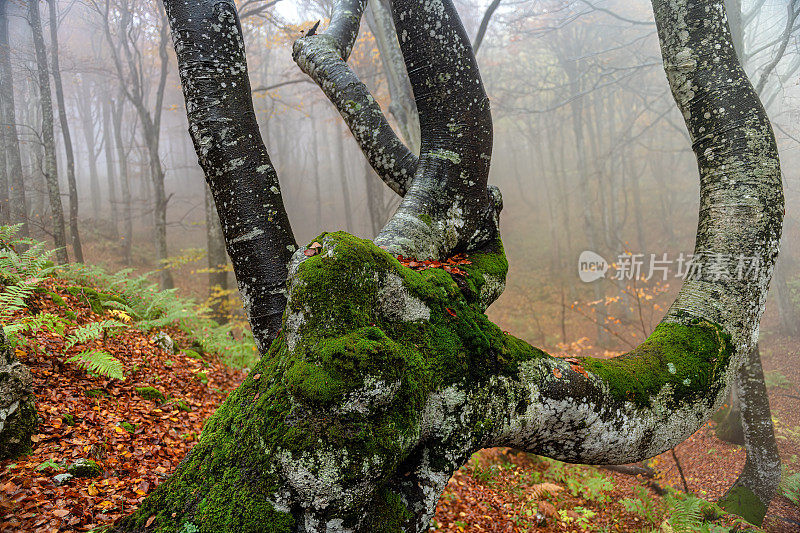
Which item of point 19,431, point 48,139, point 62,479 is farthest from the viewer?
point 48,139

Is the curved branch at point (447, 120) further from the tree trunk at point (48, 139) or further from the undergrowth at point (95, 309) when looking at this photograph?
the tree trunk at point (48, 139)

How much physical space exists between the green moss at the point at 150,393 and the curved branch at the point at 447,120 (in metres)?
3.55

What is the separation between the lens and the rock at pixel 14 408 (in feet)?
9.02

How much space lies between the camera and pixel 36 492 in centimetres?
244

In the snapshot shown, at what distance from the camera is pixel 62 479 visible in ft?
8.63

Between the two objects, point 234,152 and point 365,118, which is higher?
point 365,118

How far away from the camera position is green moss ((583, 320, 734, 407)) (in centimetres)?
222

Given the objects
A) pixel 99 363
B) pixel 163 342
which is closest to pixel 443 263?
pixel 99 363

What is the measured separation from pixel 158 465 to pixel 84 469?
0.51 metres

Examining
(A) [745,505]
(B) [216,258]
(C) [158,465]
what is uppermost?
(B) [216,258]

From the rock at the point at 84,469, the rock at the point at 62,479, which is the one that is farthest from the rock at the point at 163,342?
the rock at the point at 62,479

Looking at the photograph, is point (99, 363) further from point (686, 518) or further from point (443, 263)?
point (686, 518)

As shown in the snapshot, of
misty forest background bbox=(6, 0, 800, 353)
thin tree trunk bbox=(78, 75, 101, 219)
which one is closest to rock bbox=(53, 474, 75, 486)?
misty forest background bbox=(6, 0, 800, 353)

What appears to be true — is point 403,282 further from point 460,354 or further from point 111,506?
point 111,506
